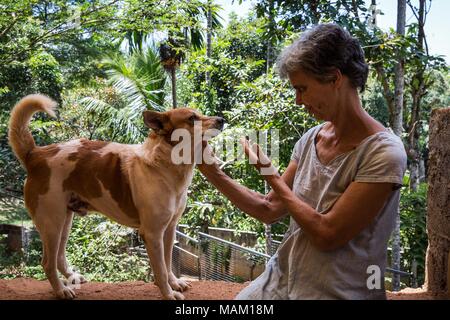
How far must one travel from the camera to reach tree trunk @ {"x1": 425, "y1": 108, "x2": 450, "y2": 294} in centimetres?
217

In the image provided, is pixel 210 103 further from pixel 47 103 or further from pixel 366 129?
pixel 366 129

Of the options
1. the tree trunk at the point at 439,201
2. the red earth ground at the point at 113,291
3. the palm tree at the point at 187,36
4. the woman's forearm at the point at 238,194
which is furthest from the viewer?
the palm tree at the point at 187,36

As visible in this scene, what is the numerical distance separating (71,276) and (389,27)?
8.35 ft

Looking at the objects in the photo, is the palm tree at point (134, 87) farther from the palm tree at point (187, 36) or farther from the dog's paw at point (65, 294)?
the dog's paw at point (65, 294)

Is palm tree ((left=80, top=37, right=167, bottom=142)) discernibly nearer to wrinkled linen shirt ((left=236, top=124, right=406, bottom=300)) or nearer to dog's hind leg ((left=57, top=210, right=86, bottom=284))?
dog's hind leg ((left=57, top=210, right=86, bottom=284))

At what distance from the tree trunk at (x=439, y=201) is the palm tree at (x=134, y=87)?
1863 millimetres

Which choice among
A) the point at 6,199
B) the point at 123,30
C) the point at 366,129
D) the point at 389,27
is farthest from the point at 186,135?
the point at 6,199

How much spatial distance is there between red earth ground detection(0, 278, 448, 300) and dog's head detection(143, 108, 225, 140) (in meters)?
0.69

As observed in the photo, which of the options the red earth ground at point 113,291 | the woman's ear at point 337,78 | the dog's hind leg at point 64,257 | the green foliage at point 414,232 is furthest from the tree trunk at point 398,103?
the dog's hind leg at point 64,257

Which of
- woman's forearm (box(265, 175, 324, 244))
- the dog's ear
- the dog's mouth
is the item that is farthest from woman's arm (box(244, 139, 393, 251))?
the dog's ear

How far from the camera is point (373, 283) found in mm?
1199

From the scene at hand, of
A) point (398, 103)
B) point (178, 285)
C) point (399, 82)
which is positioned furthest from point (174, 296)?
point (399, 82)

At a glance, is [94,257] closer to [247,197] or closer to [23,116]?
[23,116]

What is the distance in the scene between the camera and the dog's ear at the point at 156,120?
151 centimetres
